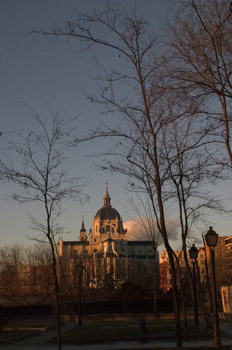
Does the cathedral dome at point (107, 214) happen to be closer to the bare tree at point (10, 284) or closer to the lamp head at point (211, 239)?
the bare tree at point (10, 284)

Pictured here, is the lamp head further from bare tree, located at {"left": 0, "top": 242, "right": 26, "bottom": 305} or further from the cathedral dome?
the cathedral dome

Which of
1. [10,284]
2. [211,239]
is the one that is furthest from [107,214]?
[211,239]

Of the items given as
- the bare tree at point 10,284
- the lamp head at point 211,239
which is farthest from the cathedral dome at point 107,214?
the lamp head at point 211,239

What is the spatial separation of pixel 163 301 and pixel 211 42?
25.1 metres

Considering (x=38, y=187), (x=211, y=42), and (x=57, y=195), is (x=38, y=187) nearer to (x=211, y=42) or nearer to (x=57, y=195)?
(x=57, y=195)

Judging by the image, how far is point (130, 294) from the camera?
104 ft

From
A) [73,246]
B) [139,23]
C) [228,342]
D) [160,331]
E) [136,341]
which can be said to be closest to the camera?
[139,23]

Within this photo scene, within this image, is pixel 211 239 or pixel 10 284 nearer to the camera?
pixel 211 239

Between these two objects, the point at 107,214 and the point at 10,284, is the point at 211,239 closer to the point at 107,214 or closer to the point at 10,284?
the point at 10,284

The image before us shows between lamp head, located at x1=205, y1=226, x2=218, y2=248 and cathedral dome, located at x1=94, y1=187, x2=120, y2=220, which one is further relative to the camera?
cathedral dome, located at x1=94, y1=187, x2=120, y2=220

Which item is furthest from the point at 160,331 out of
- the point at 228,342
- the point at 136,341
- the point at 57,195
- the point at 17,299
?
the point at 17,299

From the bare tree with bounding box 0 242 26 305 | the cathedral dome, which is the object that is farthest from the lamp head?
the cathedral dome

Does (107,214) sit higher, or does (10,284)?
(107,214)

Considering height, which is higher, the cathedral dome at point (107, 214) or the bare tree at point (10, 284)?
the cathedral dome at point (107, 214)
